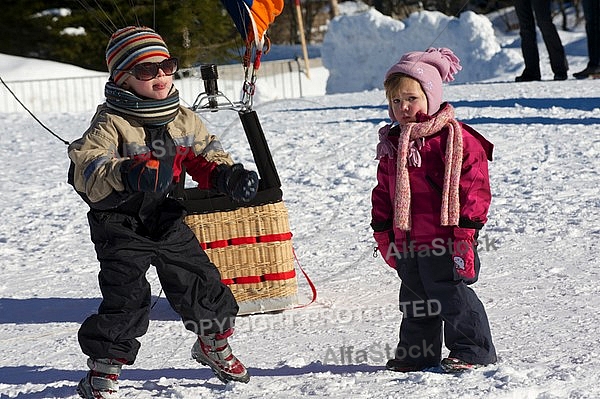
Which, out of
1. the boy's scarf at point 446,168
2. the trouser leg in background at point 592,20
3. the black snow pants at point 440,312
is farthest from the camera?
the trouser leg in background at point 592,20

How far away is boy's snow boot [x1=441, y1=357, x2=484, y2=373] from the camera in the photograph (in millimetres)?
3316

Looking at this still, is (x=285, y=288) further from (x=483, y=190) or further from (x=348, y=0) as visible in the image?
(x=348, y=0)

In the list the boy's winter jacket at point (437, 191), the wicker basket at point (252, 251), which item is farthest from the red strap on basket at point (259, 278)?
the boy's winter jacket at point (437, 191)

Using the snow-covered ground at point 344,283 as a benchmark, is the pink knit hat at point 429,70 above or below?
above

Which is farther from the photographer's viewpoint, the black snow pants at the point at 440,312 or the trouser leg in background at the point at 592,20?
the trouser leg in background at the point at 592,20

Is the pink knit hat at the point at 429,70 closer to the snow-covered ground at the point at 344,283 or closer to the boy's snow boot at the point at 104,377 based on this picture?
the snow-covered ground at the point at 344,283

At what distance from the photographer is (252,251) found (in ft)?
14.1

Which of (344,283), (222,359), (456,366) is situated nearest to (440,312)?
(456,366)

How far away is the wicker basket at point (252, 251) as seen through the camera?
424 centimetres

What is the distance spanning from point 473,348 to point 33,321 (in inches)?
80.4

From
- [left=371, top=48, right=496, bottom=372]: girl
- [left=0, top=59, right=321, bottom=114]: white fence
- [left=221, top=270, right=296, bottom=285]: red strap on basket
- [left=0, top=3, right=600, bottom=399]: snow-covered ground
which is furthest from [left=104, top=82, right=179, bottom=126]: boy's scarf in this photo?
[left=0, top=59, right=321, bottom=114]: white fence

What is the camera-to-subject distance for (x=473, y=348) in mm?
3336

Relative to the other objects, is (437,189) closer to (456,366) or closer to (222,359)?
(456,366)

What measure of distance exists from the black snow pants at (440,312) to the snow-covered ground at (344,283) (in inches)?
3.8
